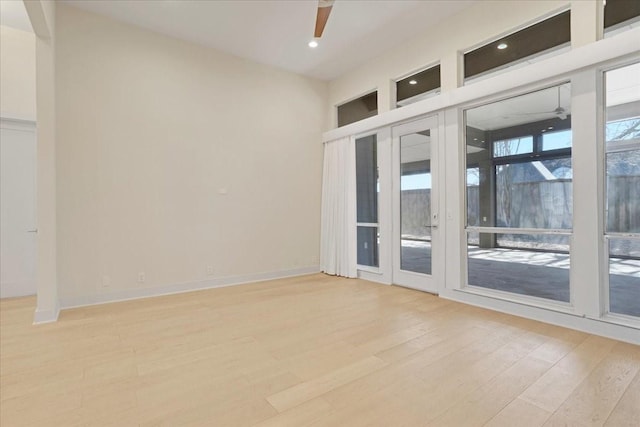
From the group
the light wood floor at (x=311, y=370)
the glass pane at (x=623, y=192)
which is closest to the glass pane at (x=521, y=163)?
the glass pane at (x=623, y=192)

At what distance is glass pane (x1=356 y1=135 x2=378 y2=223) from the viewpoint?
545cm

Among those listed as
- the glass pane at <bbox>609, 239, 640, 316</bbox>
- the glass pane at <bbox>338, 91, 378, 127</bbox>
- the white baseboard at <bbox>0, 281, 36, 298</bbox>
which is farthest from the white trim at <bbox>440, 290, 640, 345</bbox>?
the white baseboard at <bbox>0, 281, 36, 298</bbox>

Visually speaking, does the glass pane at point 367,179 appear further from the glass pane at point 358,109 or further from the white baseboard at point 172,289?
the white baseboard at point 172,289

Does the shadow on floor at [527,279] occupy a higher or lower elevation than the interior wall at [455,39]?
lower

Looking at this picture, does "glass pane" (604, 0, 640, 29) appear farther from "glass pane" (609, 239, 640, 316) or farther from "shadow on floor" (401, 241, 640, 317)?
"shadow on floor" (401, 241, 640, 317)

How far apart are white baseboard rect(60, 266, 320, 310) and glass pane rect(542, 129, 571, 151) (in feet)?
13.5

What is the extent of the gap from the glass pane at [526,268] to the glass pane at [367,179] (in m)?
1.81

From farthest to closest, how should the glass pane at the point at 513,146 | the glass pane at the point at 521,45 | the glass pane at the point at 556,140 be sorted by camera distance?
1. the glass pane at the point at 513,146
2. the glass pane at the point at 521,45
3. the glass pane at the point at 556,140

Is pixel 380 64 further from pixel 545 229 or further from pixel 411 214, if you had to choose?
pixel 545 229

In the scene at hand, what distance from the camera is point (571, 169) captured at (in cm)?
319

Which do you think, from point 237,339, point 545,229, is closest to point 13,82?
point 237,339

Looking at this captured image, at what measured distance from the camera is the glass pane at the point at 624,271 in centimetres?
292

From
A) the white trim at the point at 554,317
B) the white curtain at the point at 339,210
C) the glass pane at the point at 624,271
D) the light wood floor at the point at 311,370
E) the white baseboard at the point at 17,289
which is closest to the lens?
the light wood floor at the point at 311,370

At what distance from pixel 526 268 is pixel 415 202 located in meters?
1.78
